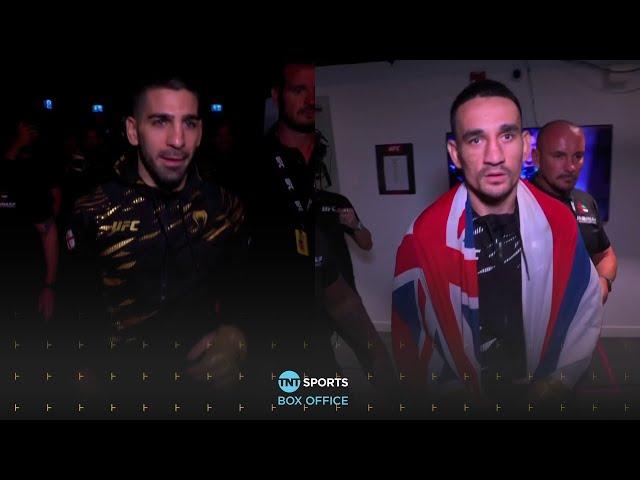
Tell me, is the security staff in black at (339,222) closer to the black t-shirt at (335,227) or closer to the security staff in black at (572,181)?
the black t-shirt at (335,227)

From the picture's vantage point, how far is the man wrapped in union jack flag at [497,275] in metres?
1.97

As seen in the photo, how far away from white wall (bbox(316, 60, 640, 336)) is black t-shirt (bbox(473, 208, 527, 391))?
7.5 inches

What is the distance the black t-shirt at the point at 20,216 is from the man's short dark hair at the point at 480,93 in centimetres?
123

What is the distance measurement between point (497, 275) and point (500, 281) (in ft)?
0.06

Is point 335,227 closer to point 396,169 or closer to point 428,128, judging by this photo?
point 396,169

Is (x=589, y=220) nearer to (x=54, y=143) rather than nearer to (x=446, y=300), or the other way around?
(x=446, y=300)

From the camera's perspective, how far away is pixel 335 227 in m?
2.07

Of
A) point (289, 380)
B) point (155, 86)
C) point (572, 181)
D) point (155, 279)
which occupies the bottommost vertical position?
point (289, 380)

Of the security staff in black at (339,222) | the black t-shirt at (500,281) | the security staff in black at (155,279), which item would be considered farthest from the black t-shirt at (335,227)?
the black t-shirt at (500,281)

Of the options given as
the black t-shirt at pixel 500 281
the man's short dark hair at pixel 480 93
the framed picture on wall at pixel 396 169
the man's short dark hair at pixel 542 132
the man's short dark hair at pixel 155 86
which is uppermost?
the man's short dark hair at pixel 155 86

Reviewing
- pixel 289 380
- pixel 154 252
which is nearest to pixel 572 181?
pixel 289 380

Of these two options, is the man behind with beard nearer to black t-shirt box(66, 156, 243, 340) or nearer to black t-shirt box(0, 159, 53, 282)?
black t-shirt box(66, 156, 243, 340)
